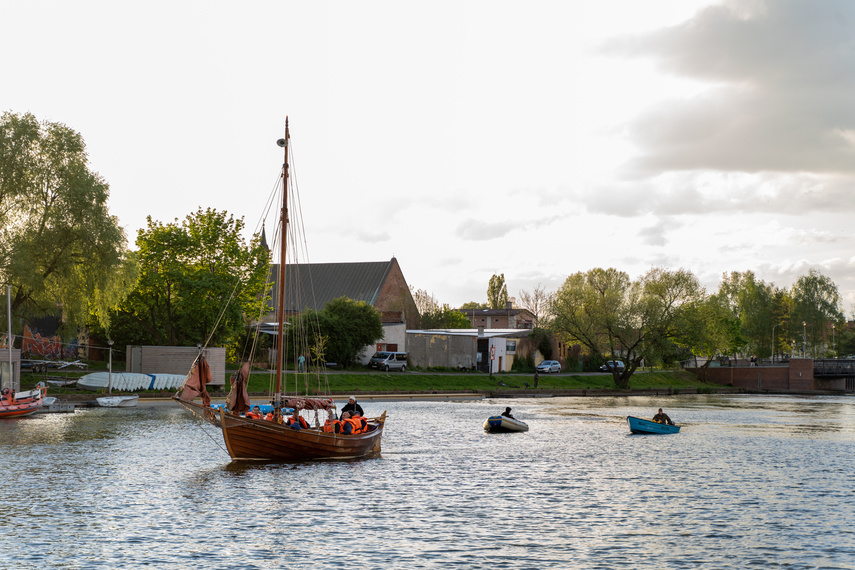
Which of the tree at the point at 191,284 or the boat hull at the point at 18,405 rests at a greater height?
the tree at the point at 191,284

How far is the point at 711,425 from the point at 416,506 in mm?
40000

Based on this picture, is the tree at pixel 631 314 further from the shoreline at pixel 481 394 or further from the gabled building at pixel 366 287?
the gabled building at pixel 366 287

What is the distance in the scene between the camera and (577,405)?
3071 inches

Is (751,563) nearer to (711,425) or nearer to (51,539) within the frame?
(51,539)

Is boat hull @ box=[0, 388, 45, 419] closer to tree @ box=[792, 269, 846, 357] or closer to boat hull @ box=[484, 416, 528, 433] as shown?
boat hull @ box=[484, 416, 528, 433]

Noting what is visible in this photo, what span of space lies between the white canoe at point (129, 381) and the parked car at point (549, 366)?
174 feet

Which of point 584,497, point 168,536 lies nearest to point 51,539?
point 168,536

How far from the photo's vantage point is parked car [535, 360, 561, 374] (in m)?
107

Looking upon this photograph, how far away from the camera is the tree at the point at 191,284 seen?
71.8 metres

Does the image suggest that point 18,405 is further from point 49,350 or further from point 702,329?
point 702,329

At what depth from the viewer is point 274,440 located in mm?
33562

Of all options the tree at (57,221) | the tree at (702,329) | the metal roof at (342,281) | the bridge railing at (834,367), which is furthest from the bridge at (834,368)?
the tree at (57,221)

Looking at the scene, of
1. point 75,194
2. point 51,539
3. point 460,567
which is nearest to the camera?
point 460,567

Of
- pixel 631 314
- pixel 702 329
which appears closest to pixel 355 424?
pixel 631 314
